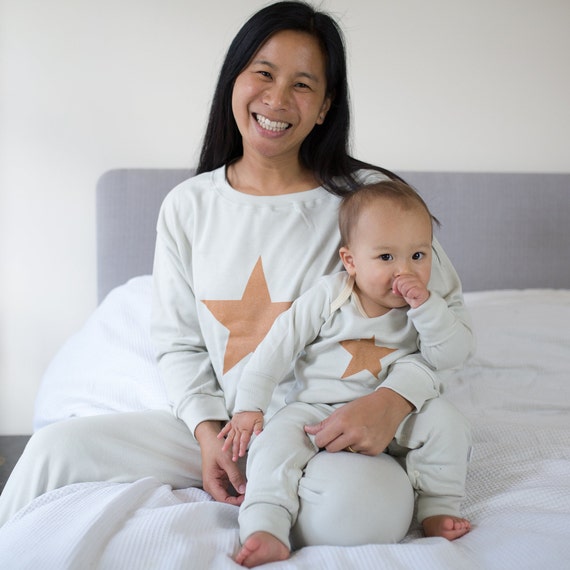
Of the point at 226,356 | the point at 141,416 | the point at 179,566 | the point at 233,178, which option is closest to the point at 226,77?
the point at 233,178

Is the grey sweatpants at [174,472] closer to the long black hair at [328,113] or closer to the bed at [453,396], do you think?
the bed at [453,396]

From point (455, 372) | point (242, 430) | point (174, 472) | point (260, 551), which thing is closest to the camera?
point (260, 551)

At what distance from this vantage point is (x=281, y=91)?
130 centimetres

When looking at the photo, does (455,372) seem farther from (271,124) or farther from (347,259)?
(271,124)

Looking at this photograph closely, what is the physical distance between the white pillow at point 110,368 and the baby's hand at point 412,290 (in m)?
0.55

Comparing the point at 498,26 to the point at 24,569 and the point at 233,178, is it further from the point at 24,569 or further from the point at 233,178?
the point at 24,569

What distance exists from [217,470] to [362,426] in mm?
285

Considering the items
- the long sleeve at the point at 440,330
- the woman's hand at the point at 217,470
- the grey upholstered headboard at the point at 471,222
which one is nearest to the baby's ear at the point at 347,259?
the long sleeve at the point at 440,330

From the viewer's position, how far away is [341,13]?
7.51 ft

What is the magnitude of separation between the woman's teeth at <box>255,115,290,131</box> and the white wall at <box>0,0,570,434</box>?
3.46ft

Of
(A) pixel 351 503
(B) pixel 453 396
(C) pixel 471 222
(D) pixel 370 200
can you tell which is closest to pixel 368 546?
(A) pixel 351 503

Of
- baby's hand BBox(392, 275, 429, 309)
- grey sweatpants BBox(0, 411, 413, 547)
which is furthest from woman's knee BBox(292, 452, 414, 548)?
baby's hand BBox(392, 275, 429, 309)

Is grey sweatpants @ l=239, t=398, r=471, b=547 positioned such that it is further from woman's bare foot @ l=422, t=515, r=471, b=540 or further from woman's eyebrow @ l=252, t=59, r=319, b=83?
woman's eyebrow @ l=252, t=59, r=319, b=83

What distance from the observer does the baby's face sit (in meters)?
1.18
